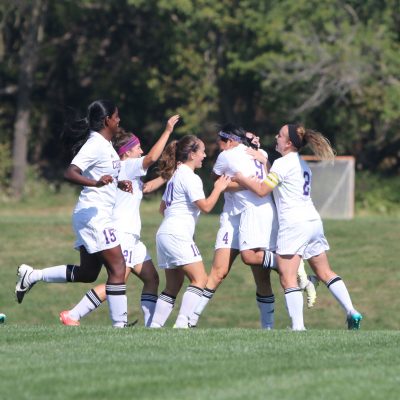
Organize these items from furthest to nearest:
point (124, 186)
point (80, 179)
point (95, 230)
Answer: point (95, 230)
point (124, 186)
point (80, 179)

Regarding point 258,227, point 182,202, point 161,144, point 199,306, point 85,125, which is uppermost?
point 85,125

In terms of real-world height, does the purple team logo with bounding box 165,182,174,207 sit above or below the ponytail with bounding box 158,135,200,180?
below

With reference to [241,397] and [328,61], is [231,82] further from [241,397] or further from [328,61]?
[241,397]

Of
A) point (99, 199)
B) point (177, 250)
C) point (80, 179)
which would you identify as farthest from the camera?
point (177, 250)

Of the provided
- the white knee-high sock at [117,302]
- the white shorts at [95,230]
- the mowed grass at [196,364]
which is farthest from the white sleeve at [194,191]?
the mowed grass at [196,364]

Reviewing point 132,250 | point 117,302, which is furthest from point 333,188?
A: point 117,302

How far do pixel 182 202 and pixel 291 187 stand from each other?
1121 millimetres

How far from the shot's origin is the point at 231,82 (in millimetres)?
40031

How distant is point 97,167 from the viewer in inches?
467

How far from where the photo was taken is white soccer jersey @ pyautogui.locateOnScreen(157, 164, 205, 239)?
12.6m

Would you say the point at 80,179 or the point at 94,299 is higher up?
the point at 80,179

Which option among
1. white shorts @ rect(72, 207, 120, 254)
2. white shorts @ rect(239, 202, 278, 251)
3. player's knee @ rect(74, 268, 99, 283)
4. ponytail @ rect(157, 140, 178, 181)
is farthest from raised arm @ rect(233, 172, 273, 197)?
player's knee @ rect(74, 268, 99, 283)

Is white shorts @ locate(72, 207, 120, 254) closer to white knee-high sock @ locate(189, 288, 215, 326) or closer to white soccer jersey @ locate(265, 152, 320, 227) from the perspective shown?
white knee-high sock @ locate(189, 288, 215, 326)

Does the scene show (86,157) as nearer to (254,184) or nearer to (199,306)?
(254,184)
